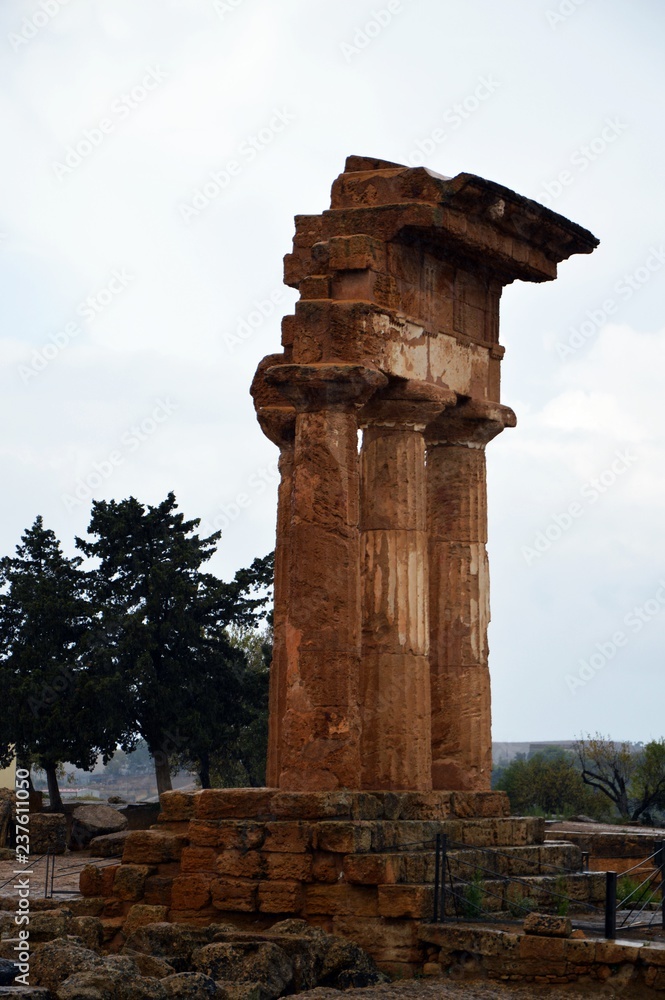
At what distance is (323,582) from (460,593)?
97.3 inches

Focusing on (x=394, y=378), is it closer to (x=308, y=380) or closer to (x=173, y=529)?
(x=308, y=380)

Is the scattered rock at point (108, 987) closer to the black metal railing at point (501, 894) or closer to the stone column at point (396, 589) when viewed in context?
the black metal railing at point (501, 894)

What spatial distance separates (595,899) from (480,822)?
5.01 ft

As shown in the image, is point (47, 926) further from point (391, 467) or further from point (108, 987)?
point (391, 467)

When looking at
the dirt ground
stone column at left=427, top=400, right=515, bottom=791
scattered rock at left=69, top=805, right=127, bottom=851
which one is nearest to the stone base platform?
stone column at left=427, top=400, right=515, bottom=791

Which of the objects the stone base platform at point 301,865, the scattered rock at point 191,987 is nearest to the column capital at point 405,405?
Answer: the stone base platform at point 301,865

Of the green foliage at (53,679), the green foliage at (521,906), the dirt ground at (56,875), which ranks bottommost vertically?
the dirt ground at (56,875)

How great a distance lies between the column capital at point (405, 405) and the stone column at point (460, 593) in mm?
867

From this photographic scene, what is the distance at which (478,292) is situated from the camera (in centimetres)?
1602

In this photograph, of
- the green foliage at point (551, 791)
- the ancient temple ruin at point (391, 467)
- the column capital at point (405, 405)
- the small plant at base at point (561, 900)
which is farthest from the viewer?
the green foliage at point (551, 791)

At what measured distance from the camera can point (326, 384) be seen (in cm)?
1377

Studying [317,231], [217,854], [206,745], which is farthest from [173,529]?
[217,854]

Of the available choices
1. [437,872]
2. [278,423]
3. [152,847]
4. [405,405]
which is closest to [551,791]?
[278,423]

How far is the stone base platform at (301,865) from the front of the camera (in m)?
12.3
